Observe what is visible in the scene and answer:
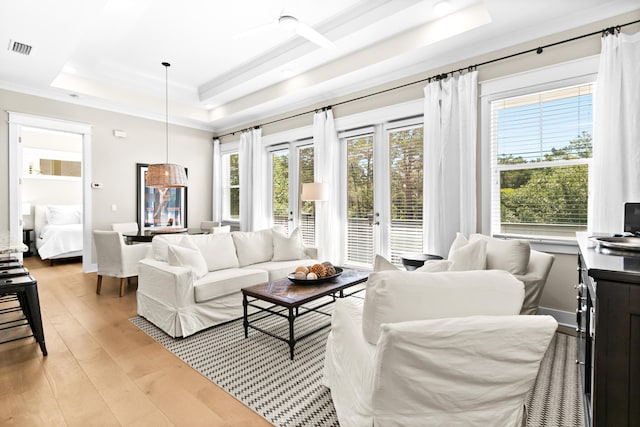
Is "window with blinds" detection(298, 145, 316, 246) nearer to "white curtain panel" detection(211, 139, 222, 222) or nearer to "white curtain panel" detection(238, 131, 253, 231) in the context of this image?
"white curtain panel" detection(238, 131, 253, 231)

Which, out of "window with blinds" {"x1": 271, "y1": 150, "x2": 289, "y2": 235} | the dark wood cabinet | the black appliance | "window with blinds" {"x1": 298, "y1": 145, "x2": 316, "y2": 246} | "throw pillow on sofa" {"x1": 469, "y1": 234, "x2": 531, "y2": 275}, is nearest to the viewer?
the dark wood cabinet

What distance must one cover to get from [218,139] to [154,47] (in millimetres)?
2732

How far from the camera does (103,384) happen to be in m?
2.16

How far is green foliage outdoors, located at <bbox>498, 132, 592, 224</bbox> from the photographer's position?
3125mm

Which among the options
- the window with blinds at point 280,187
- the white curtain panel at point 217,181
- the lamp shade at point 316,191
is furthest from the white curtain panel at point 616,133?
the white curtain panel at point 217,181

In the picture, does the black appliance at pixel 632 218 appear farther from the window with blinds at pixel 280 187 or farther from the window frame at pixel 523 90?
the window with blinds at pixel 280 187

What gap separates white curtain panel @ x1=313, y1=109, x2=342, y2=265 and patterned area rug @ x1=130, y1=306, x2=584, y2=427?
1.83 m

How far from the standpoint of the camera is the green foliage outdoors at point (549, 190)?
3125mm

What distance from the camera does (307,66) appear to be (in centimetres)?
460

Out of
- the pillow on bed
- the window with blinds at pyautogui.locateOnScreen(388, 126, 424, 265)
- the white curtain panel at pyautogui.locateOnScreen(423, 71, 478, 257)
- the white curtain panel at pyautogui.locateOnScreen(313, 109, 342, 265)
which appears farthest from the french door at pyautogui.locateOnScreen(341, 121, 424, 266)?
the pillow on bed

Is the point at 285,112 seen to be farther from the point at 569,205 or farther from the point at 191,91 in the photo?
the point at 569,205

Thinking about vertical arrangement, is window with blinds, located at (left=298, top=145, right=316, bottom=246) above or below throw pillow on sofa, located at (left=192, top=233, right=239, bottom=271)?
above

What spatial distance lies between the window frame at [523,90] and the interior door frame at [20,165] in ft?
19.0

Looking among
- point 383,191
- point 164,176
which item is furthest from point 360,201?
point 164,176
